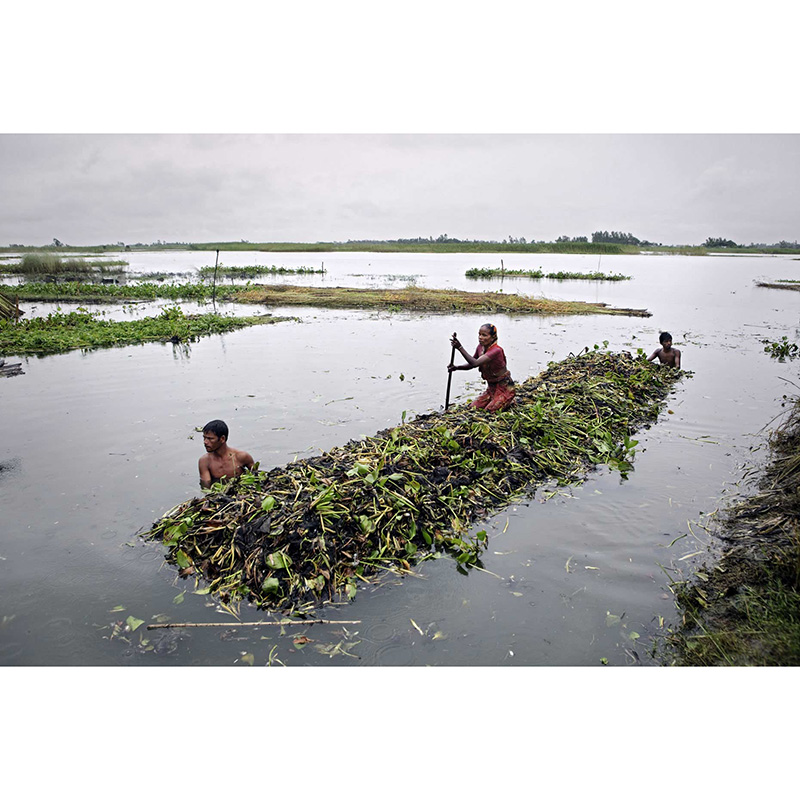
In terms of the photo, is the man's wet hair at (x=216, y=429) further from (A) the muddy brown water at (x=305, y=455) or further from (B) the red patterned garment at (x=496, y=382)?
(B) the red patterned garment at (x=496, y=382)

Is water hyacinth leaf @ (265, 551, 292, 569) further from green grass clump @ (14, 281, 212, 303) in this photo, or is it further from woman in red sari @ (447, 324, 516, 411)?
green grass clump @ (14, 281, 212, 303)

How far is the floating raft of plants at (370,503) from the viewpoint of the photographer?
13.0 feet

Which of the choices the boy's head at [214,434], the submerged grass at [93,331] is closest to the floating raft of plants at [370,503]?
the boy's head at [214,434]

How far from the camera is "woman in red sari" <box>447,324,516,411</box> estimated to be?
677cm

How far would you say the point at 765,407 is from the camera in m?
9.17

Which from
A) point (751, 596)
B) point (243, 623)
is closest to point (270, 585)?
point (243, 623)

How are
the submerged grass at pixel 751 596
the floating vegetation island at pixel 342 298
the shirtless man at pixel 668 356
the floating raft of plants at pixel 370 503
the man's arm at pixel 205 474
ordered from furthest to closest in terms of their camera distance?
1. the floating vegetation island at pixel 342 298
2. the shirtless man at pixel 668 356
3. the man's arm at pixel 205 474
4. the floating raft of plants at pixel 370 503
5. the submerged grass at pixel 751 596

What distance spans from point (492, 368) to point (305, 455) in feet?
9.33

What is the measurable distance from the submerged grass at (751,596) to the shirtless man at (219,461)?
13.0 feet

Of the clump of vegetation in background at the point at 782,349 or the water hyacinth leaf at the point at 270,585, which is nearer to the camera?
the water hyacinth leaf at the point at 270,585

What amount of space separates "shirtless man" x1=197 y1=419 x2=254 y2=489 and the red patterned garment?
11.4 ft

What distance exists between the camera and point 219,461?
493 cm

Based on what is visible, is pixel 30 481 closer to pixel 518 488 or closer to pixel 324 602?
pixel 324 602

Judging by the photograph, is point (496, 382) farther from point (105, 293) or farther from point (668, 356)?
point (105, 293)
